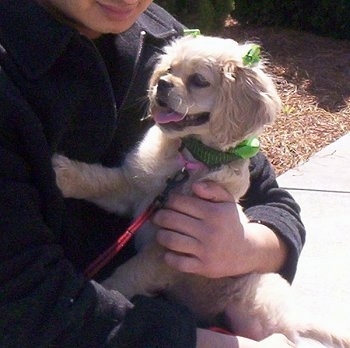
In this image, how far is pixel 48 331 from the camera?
70.6 inches

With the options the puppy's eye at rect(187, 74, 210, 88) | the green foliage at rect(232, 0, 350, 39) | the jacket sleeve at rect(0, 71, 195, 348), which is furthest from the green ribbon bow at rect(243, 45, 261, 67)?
the green foliage at rect(232, 0, 350, 39)

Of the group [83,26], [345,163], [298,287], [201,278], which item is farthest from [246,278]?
[345,163]

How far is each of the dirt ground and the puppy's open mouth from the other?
2805 millimetres

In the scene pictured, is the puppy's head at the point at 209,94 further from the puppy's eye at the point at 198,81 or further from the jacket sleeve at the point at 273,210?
the jacket sleeve at the point at 273,210

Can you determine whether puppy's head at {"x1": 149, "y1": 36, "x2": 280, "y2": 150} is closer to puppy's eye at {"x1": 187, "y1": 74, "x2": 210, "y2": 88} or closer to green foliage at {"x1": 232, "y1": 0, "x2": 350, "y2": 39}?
puppy's eye at {"x1": 187, "y1": 74, "x2": 210, "y2": 88}

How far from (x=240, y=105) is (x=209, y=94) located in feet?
0.34

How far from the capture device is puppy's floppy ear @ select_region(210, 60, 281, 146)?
2.49 m

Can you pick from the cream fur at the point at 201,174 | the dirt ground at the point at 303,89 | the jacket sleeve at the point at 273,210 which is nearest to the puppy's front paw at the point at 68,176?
the cream fur at the point at 201,174

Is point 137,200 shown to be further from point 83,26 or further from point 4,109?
point 4,109

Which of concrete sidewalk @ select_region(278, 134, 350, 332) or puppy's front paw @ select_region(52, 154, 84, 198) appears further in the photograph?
concrete sidewalk @ select_region(278, 134, 350, 332)

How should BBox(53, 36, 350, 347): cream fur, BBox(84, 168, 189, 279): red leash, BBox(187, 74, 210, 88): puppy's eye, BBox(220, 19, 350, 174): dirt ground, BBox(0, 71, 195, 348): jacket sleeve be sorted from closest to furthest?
BBox(0, 71, 195, 348): jacket sleeve
BBox(84, 168, 189, 279): red leash
BBox(53, 36, 350, 347): cream fur
BBox(187, 74, 210, 88): puppy's eye
BBox(220, 19, 350, 174): dirt ground

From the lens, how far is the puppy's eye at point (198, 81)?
2.56 meters

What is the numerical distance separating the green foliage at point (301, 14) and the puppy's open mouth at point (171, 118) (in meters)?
6.56

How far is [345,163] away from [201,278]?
315cm
